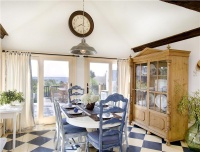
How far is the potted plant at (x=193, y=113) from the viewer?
2736mm

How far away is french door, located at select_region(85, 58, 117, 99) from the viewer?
4508 millimetres

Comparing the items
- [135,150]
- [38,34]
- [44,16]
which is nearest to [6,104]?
[38,34]

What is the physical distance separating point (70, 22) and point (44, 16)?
2.15 ft

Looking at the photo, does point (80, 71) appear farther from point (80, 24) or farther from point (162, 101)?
point (162, 101)

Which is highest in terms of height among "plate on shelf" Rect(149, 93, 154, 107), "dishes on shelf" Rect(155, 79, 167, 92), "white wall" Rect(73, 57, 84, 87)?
"white wall" Rect(73, 57, 84, 87)

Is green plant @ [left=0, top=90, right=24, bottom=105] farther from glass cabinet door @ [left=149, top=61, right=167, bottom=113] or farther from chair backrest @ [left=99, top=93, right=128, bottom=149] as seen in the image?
glass cabinet door @ [left=149, top=61, right=167, bottom=113]

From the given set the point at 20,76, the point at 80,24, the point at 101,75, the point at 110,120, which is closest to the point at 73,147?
the point at 110,120

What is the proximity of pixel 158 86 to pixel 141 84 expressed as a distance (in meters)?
0.59

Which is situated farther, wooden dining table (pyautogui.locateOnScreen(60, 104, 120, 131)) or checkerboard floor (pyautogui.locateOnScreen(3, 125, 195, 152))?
checkerboard floor (pyautogui.locateOnScreen(3, 125, 195, 152))

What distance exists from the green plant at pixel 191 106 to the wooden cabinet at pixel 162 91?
0.30 feet

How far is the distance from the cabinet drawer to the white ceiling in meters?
1.90

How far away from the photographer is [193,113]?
9.28ft

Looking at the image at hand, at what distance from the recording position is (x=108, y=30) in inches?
183

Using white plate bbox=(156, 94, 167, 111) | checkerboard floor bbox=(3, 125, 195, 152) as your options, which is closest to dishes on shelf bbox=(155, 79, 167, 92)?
white plate bbox=(156, 94, 167, 111)
